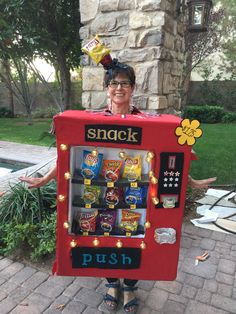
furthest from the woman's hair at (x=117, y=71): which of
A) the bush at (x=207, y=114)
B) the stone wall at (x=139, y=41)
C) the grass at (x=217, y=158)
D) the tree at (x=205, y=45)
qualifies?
the tree at (x=205, y=45)

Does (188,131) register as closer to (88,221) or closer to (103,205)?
(103,205)

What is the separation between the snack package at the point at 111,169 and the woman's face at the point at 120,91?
0.45 m

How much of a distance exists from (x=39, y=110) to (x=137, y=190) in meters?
14.0

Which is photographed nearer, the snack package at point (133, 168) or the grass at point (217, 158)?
the snack package at point (133, 168)

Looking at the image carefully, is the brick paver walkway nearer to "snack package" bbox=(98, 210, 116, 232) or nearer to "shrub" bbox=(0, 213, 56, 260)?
"shrub" bbox=(0, 213, 56, 260)

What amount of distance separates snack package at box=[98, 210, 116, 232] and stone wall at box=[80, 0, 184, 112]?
177cm

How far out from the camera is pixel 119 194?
5.72 feet

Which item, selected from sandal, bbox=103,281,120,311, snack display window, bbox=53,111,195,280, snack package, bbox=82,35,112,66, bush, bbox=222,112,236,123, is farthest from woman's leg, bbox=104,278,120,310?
bush, bbox=222,112,236,123

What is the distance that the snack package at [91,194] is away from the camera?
1718 mm

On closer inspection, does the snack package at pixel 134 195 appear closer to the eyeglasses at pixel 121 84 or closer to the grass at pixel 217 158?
the eyeglasses at pixel 121 84

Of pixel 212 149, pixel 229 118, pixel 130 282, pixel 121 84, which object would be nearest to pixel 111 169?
pixel 121 84

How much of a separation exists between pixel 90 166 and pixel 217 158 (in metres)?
5.08

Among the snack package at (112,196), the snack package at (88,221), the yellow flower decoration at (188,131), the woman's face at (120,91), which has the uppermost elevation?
the woman's face at (120,91)

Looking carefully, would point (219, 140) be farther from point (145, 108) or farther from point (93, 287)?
point (93, 287)
